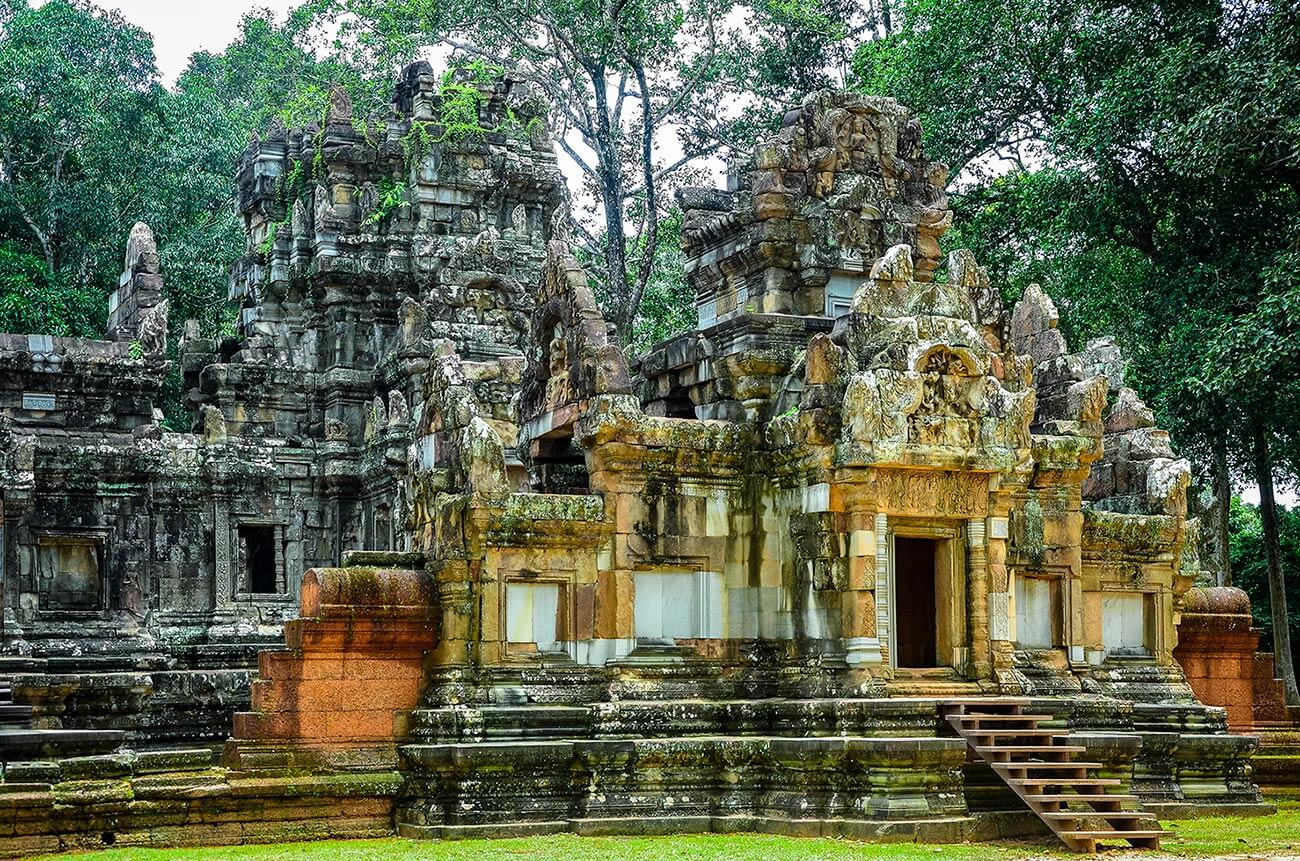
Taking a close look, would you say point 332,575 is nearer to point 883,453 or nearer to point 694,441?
point 694,441

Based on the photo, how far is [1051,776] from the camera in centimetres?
1598

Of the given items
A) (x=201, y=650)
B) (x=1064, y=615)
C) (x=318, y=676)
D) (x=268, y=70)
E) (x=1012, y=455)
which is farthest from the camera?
(x=268, y=70)

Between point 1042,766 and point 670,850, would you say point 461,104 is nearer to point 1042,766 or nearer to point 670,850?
point 1042,766

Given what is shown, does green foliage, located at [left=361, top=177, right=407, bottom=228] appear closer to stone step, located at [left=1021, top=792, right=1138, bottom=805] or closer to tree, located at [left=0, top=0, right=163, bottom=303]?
tree, located at [left=0, top=0, right=163, bottom=303]

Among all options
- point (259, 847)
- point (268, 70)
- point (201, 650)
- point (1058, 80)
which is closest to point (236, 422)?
point (201, 650)

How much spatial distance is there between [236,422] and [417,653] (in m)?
18.0

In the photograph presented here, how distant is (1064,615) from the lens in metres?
18.4

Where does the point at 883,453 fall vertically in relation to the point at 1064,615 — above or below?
above

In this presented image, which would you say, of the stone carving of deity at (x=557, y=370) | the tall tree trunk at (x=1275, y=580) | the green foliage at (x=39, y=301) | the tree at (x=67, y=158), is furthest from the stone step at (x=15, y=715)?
the tree at (x=67, y=158)

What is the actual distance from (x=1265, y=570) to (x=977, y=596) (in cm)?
1986

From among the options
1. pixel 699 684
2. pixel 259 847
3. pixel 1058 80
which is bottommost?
pixel 259 847

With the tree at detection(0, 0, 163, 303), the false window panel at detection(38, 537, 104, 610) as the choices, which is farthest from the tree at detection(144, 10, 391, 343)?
the false window panel at detection(38, 537, 104, 610)

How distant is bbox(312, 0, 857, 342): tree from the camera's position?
39281mm

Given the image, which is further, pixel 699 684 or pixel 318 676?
pixel 699 684
